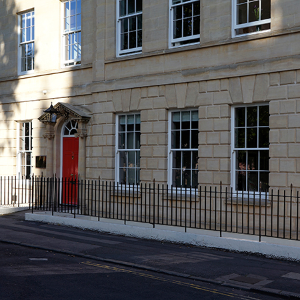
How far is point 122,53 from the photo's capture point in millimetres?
14648

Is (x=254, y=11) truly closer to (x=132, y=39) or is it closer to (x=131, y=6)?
(x=132, y=39)

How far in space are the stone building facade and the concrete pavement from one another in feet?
8.87

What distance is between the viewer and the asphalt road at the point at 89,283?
21.6 feet

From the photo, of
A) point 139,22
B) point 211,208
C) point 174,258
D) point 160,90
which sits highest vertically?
point 139,22

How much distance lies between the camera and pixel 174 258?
9211 millimetres

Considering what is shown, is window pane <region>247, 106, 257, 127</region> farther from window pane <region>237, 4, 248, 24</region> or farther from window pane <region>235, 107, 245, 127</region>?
window pane <region>237, 4, 248, 24</region>

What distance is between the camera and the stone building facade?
449 inches

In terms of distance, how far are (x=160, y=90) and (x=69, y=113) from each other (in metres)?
3.76

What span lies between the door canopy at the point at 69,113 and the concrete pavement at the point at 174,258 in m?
3.98

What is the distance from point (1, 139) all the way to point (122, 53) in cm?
696

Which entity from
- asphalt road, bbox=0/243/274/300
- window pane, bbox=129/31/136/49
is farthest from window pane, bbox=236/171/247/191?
window pane, bbox=129/31/136/49

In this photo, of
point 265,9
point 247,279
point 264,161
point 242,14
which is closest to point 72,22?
point 242,14

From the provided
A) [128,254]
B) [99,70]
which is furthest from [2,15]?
[128,254]

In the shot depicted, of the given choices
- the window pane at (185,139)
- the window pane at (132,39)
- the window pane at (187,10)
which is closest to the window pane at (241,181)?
the window pane at (185,139)
